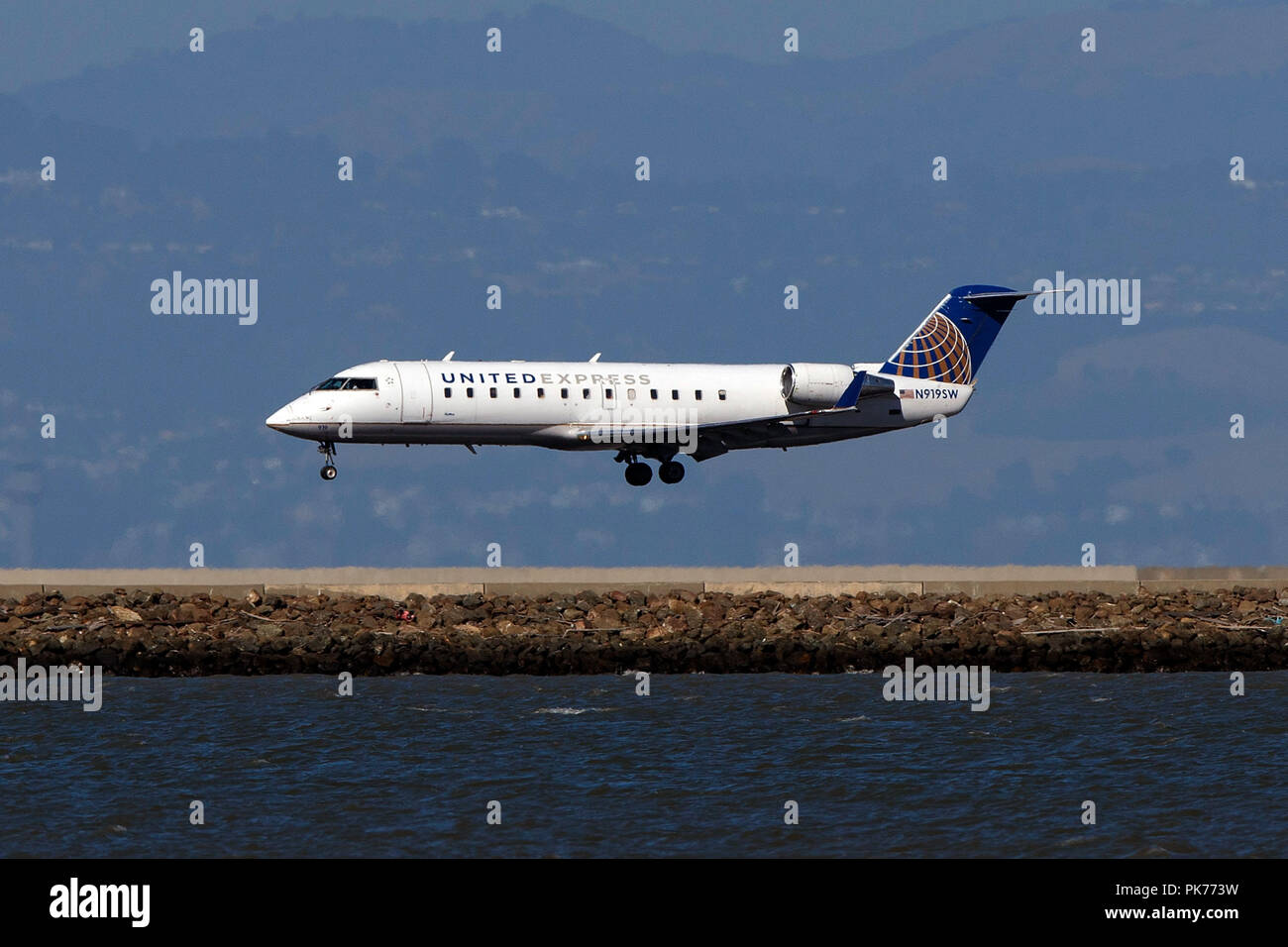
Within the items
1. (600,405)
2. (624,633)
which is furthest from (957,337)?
(624,633)

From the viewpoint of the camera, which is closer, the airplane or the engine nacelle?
the airplane

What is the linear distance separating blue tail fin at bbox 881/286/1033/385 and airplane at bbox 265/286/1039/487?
0.04 meters

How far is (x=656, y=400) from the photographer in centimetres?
4975

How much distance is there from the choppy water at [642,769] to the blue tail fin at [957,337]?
17.6 meters

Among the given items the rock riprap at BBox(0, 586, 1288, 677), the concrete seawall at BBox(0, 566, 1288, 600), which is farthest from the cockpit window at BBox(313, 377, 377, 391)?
the rock riprap at BBox(0, 586, 1288, 677)

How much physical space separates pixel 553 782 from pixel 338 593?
1580cm

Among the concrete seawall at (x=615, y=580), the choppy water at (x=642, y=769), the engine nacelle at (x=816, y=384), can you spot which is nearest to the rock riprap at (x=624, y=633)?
the concrete seawall at (x=615, y=580)

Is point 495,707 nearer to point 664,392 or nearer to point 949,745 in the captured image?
point 949,745

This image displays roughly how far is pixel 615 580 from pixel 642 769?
47.9ft

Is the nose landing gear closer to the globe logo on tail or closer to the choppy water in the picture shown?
the globe logo on tail

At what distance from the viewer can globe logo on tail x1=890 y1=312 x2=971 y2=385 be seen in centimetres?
5406

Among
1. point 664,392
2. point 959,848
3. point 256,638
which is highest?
point 664,392

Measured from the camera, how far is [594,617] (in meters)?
40.2
